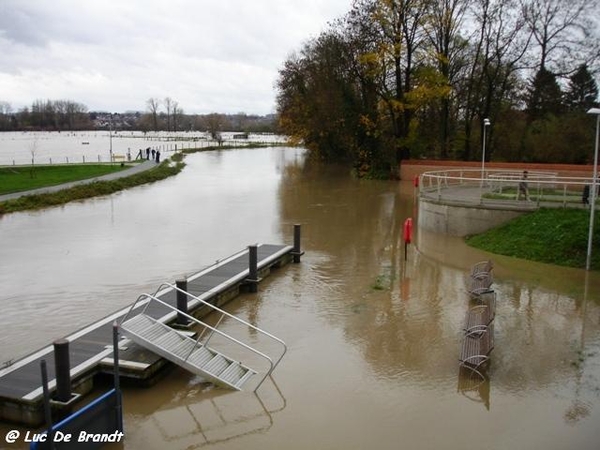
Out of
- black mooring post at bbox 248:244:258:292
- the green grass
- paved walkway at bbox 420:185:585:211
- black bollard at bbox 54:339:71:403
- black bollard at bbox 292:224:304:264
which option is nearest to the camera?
black bollard at bbox 54:339:71:403

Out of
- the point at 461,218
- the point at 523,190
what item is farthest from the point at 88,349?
the point at 523,190

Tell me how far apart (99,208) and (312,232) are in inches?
454

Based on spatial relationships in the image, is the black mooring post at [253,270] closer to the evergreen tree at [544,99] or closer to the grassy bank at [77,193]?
the grassy bank at [77,193]

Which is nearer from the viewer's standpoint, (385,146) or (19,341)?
(19,341)

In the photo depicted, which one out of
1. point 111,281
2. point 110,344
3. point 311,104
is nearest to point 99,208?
point 111,281

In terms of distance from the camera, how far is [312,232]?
73.9ft

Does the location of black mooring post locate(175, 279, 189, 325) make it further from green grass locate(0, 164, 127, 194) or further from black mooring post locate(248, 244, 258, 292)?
green grass locate(0, 164, 127, 194)

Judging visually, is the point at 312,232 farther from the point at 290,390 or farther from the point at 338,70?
the point at 338,70

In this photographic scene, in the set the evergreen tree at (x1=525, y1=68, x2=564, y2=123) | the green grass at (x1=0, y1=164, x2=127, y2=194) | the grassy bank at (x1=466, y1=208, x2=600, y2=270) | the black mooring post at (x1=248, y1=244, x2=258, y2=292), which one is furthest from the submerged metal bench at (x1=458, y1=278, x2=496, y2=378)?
the evergreen tree at (x1=525, y1=68, x2=564, y2=123)

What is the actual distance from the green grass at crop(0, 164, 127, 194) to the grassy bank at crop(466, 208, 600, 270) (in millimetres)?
24804

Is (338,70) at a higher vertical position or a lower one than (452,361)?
higher

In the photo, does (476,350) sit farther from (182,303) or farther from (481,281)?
(182,303)

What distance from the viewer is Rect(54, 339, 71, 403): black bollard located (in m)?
7.67

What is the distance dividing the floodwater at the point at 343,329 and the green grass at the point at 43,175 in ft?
31.2
